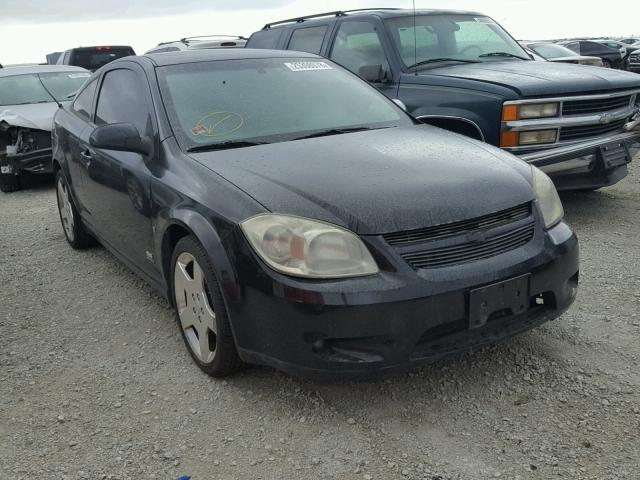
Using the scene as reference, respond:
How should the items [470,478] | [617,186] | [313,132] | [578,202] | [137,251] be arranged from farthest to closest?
1. [617,186]
2. [578,202]
3. [137,251]
4. [313,132]
5. [470,478]

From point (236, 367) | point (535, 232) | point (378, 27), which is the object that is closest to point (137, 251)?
point (236, 367)

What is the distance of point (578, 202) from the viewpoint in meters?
6.07

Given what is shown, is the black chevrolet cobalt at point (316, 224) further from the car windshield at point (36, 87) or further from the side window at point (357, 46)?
the car windshield at point (36, 87)

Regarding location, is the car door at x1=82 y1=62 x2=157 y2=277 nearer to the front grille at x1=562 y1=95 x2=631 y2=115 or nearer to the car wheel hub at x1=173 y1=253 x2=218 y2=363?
the car wheel hub at x1=173 y1=253 x2=218 y2=363

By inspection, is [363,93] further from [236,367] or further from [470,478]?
[470,478]

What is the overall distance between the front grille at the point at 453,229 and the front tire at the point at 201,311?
0.82m

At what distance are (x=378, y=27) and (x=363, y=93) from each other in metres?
2.38

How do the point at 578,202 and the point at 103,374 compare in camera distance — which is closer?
the point at 103,374

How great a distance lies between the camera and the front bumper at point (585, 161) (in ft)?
16.7

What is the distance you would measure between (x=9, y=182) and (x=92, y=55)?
26.0 feet

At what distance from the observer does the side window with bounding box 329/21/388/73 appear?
6.24 meters

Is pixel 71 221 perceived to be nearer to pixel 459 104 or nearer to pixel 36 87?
pixel 459 104

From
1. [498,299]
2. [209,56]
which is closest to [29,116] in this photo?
[209,56]

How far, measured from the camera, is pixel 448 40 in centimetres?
630
